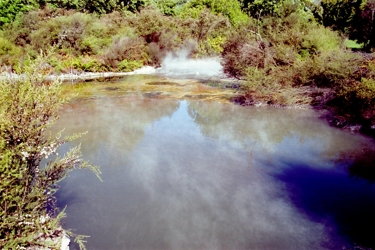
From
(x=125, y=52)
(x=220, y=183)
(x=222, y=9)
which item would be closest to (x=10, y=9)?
(x=125, y=52)

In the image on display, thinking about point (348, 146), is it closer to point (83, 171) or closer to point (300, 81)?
point (300, 81)

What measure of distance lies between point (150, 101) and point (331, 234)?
1050 centimetres

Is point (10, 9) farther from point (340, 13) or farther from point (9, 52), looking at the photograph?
point (340, 13)

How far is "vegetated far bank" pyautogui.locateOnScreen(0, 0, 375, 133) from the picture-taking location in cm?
1185

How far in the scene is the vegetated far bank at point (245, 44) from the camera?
11.9 m

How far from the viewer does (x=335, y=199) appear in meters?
6.19

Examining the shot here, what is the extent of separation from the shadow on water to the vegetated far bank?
3.83m

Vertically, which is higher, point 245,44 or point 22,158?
point 245,44

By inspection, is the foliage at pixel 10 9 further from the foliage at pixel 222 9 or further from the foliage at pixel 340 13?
the foliage at pixel 340 13

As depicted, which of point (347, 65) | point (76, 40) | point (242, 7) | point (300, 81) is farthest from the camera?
point (242, 7)

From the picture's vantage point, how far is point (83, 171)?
7363 millimetres

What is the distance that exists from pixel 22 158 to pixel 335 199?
5.82 meters

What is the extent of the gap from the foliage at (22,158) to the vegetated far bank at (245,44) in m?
0.85

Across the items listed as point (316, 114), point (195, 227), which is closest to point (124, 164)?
point (195, 227)
